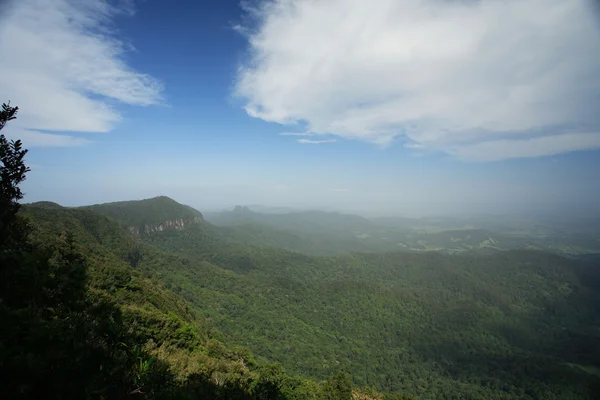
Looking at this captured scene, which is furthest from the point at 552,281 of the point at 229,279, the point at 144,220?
the point at 144,220

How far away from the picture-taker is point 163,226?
133875mm

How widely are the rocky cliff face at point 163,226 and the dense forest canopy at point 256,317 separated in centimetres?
97

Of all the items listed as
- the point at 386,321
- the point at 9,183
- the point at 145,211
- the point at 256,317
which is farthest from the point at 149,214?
the point at 9,183

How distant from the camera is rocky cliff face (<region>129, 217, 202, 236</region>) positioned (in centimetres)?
11894

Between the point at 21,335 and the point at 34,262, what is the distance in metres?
3.04

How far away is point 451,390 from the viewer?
56594 mm

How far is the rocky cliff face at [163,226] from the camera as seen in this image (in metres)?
119

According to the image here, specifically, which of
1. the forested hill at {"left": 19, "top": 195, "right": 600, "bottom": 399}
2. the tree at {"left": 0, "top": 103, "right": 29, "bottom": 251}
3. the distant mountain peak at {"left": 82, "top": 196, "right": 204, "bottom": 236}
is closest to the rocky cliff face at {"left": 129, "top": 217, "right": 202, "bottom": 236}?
the distant mountain peak at {"left": 82, "top": 196, "right": 204, "bottom": 236}

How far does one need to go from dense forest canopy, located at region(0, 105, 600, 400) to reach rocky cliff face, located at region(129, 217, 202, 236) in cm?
97

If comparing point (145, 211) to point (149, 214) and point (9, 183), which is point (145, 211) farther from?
point (9, 183)

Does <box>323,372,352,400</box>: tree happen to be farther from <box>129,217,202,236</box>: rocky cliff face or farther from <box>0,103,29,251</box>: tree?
<box>129,217,202,236</box>: rocky cliff face

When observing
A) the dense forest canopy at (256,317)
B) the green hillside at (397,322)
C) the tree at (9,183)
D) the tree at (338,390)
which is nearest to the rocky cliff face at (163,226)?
the dense forest canopy at (256,317)

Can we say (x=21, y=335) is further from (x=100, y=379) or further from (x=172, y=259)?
(x=172, y=259)

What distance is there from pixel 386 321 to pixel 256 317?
4385 cm
